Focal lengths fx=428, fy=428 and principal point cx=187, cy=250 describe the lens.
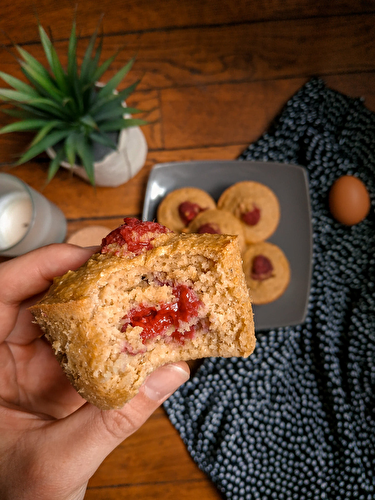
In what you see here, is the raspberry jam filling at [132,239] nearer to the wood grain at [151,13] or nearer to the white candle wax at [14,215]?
the white candle wax at [14,215]

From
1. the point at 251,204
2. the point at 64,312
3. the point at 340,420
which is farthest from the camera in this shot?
the point at 251,204

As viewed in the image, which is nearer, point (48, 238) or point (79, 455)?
point (79, 455)

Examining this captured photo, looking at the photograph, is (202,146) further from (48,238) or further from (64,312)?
(64,312)

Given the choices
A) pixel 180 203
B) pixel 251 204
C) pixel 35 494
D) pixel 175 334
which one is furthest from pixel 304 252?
pixel 35 494

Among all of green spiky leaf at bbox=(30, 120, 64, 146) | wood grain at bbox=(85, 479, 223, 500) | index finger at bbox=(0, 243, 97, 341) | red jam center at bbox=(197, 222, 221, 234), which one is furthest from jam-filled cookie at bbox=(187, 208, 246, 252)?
wood grain at bbox=(85, 479, 223, 500)

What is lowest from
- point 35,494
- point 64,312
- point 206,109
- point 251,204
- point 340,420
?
point 340,420

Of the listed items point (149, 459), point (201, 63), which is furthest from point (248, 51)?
point (149, 459)

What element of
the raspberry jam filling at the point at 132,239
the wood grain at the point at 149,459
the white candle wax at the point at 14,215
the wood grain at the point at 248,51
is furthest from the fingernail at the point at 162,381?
the wood grain at the point at 248,51
